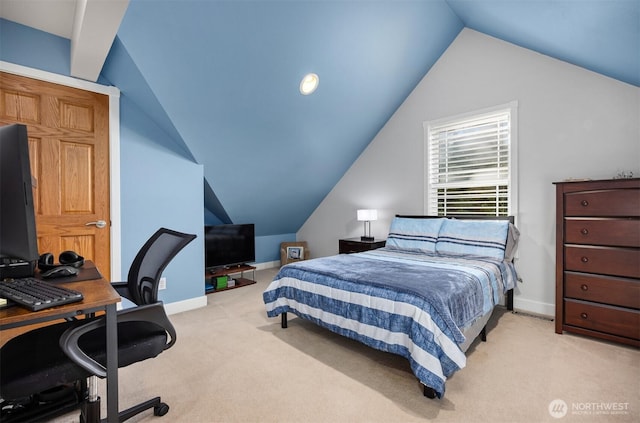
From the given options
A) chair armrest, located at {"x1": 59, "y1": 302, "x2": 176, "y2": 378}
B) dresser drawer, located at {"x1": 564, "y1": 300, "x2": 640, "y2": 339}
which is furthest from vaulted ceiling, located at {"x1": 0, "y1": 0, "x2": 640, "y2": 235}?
dresser drawer, located at {"x1": 564, "y1": 300, "x2": 640, "y2": 339}

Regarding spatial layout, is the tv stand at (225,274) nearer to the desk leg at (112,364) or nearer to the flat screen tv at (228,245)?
the flat screen tv at (228,245)

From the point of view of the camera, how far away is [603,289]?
2.51 meters

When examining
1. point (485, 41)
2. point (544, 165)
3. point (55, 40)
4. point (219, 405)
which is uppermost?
point (485, 41)

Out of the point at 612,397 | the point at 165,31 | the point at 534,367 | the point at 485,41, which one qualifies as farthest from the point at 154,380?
the point at 485,41

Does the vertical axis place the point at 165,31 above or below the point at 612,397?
above

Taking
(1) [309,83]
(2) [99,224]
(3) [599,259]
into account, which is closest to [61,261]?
(2) [99,224]

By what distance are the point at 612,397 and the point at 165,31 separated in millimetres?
3864

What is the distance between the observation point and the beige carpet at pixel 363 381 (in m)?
1.75

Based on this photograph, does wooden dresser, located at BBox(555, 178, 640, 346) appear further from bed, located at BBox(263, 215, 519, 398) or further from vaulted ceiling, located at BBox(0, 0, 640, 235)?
vaulted ceiling, located at BBox(0, 0, 640, 235)

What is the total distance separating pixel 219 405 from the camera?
1.83 m

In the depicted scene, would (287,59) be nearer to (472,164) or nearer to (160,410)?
(472,164)

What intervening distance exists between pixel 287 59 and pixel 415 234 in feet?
7.72

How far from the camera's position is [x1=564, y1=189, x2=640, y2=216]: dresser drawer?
2.37 metres

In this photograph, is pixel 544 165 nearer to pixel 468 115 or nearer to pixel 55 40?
pixel 468 115
